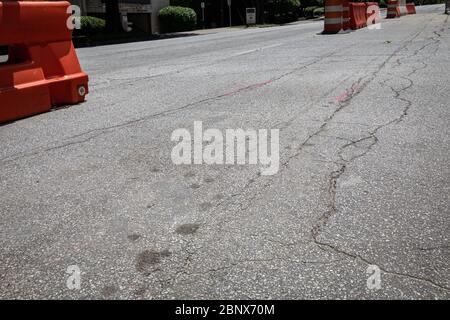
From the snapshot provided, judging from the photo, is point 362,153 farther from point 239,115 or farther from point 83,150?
point 83,150

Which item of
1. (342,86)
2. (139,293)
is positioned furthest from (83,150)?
(342,86)

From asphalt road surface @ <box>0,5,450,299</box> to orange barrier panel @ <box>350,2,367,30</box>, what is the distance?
48.9 feet

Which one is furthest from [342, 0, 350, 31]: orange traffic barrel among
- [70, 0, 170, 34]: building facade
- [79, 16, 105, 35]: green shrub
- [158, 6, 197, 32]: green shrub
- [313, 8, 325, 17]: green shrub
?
[313, 8, 325, 17]: green shrub

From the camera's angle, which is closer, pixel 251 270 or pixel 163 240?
pixel 251 270

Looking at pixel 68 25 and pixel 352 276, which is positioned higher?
pixel 68 25

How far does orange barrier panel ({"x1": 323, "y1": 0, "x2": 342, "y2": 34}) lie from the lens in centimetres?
1780

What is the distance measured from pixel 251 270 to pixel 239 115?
3.14 m

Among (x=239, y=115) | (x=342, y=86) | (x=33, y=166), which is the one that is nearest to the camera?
(x=33, y=166)

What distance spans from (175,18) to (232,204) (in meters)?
28.6

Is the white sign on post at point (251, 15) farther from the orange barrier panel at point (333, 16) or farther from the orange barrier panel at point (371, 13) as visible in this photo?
the orange barrier panel at point (333, 16)

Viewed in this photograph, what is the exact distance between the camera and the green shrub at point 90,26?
2294 cm

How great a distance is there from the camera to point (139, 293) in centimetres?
200

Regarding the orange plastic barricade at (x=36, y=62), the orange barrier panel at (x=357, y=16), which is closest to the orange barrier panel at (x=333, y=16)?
the orange barrier panel at (x=357, y=16)

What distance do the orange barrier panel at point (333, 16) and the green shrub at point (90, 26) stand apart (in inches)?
508
